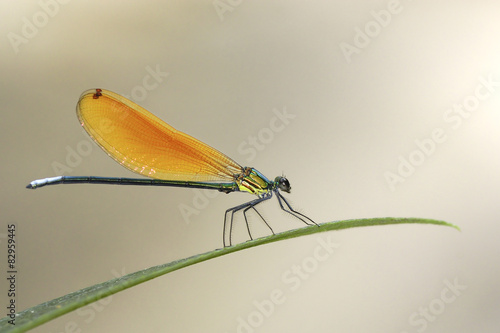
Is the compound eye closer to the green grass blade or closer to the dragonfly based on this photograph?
the dragonfly

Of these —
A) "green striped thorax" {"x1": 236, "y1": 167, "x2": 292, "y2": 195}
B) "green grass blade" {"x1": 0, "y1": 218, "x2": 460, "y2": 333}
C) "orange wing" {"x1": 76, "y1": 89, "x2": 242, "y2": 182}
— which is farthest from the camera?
"green striped thorax" {"x1": 236, "y1": 167, "x2": 292, "y2": 195}

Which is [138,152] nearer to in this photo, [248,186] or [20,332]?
[248,186]

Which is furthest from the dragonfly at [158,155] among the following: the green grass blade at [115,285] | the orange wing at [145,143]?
the green grass blade at [115,285]

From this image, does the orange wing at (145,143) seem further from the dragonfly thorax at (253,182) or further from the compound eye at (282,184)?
the compound eye at (282,184)

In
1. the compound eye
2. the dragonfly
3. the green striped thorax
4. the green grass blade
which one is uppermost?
the dragonfly

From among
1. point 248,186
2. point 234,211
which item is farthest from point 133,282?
point 248,186

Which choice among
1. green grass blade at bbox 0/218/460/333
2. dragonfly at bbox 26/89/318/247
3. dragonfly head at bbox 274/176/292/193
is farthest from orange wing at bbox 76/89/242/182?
green grass blade at bbox 0/218/460/333

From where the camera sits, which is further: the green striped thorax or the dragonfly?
the green striped thorax

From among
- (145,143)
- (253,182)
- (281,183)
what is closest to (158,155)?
(145,143)

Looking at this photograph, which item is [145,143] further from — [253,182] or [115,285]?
[115,285]
